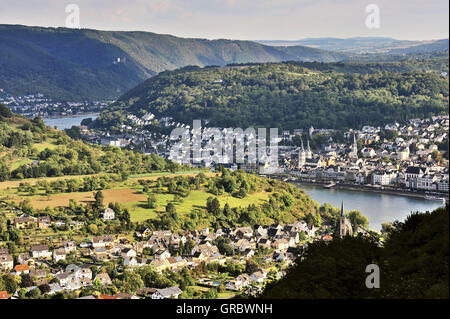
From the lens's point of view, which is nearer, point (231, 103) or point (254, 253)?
point (254, 253)

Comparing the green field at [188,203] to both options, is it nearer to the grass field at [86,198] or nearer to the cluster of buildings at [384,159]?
the grass field at [86,198]

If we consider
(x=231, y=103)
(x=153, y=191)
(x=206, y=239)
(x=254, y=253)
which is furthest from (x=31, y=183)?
(x=231, y=103)

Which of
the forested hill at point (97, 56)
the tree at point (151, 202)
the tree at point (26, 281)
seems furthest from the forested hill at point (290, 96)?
the tree at point (26, 281)

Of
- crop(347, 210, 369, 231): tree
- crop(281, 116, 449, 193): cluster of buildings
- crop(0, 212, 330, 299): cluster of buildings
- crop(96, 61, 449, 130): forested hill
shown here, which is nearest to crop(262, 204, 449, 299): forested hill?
crop(0, 212, 330, 299): cluster of buildings

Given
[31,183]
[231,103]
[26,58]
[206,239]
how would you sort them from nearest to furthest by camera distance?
1. [206,239]
2. [31,183]
3. [231,103]
4. [26,58]

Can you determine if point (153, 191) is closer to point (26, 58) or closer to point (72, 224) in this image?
point (72, 224)

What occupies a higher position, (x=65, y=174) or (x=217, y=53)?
(x=217, y=53)

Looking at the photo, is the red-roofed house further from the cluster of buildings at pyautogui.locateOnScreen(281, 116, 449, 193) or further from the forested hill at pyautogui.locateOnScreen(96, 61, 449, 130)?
the forested hill at pyautogui.locateOnScreen(96, 61, 449, 130)
